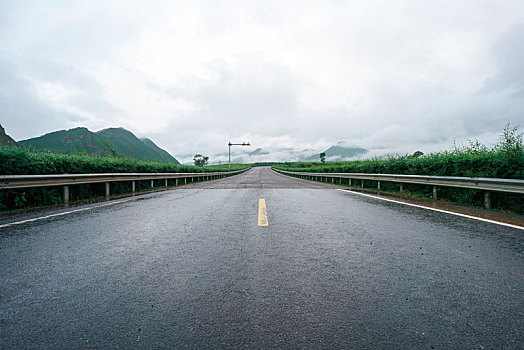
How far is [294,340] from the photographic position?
71.0 inches

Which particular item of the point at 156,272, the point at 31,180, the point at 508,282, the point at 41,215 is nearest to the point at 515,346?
the point at 508,282

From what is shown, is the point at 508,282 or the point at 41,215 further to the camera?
the point at 41,215

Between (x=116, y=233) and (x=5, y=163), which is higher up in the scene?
(x=5, y=163)

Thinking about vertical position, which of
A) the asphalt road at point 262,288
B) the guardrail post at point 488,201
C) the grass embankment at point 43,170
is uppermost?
the grass embankment at point 43,170

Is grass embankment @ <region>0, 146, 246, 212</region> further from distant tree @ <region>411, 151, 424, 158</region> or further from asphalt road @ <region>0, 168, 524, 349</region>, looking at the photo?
distant tree @ <region>411, 151, 424, 158</region>

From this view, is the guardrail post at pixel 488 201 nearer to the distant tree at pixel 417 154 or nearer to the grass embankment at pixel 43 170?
the distant tree at pixel 417 154

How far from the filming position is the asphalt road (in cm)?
186

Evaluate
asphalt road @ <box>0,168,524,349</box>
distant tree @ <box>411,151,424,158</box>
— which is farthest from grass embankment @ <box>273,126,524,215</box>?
asphalt road @ <box>0,168,524,349</box>

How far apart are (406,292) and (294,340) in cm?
131

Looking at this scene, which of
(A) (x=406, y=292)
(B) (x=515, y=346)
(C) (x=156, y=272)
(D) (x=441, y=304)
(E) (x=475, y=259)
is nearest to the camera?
(B) (x=515, y=346)

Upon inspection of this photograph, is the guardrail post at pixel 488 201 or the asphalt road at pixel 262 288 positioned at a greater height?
the guardrail post at pixel 488 201

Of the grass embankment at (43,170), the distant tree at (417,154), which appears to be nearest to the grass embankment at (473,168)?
the distant tree at (417,154)

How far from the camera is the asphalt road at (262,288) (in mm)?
1861

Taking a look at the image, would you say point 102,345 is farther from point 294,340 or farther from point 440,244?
point 440,244
